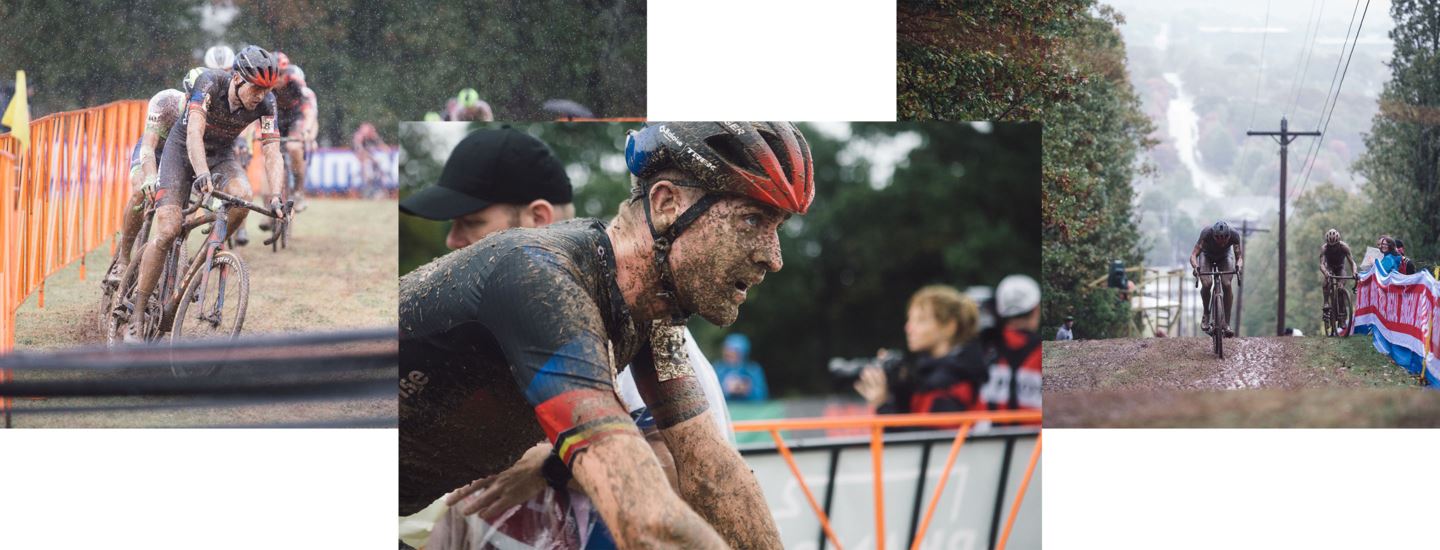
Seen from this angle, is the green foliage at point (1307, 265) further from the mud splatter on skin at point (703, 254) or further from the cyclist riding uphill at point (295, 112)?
the cyclist riding uphill at point (295, 112)

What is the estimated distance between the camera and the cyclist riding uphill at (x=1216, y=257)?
22.1 ft

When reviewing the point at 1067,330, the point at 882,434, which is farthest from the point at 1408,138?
the point at 882,434

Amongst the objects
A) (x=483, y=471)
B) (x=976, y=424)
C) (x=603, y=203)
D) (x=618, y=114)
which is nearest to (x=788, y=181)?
(x=483, y=471)

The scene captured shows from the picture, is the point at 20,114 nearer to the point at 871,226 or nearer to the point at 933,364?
the point at 871,226

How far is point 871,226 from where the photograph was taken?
5262 millimetres

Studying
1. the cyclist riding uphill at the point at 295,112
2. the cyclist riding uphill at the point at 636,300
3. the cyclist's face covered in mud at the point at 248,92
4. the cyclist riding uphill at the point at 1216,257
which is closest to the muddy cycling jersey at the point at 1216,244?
the cyclist riding uphill at the point at 1216,257

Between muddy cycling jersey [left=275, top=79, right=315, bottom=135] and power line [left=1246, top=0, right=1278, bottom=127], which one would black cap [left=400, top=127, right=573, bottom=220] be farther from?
power line [left=1246, top=0, right=1278, bottom=127]

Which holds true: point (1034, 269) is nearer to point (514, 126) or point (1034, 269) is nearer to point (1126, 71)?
point (514, 126)

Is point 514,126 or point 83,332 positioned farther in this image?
point 83,332

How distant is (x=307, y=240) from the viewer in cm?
662

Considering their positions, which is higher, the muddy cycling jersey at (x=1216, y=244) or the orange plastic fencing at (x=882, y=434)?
the muddy cycling jersey at (x=1216, y=244)

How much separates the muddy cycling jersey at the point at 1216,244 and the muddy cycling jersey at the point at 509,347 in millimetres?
4125

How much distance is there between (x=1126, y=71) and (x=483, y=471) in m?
4.22

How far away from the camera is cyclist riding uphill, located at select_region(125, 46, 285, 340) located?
255 inches
